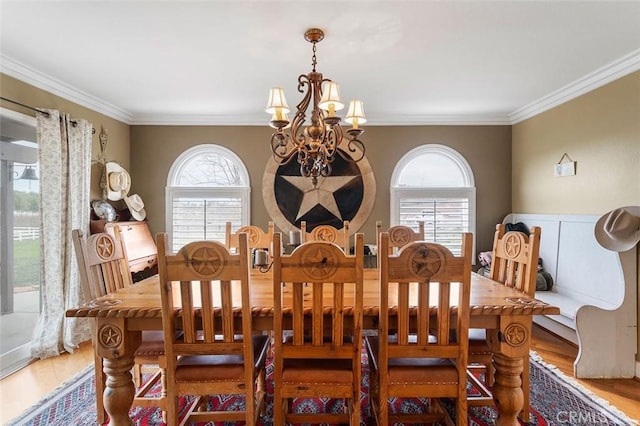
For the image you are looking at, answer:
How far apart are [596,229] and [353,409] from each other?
235 centimetres

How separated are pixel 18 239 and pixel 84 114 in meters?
1.39

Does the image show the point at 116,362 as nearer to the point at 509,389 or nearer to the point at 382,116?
the point at 509,389

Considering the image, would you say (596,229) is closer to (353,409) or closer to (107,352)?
(353,409)

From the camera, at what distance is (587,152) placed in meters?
2.88

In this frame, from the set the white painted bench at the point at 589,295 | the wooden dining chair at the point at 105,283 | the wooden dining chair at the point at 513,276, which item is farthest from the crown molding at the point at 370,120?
the wooden dining chair at the point at 105,283

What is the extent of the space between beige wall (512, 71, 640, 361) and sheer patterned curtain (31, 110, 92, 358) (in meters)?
4.75

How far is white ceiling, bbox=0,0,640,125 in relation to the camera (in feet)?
6.00

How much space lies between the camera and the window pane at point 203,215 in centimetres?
400

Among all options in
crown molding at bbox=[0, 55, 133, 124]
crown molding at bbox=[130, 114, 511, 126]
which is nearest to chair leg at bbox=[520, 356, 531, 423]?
crown molding at bbox=[130, 114, 511, 126]

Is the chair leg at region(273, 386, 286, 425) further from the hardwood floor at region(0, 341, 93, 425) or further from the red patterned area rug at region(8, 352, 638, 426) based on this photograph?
the hardwood floor at region(0, 341, 93, 425)

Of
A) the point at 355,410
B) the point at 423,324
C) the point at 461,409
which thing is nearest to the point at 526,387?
the point at 461,409

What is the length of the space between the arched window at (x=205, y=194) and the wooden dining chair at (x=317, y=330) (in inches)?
106

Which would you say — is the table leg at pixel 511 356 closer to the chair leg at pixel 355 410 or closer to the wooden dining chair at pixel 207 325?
the chair leg at pixel 355 410

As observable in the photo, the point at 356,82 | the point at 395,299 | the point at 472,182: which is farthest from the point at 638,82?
the point at 395,299
